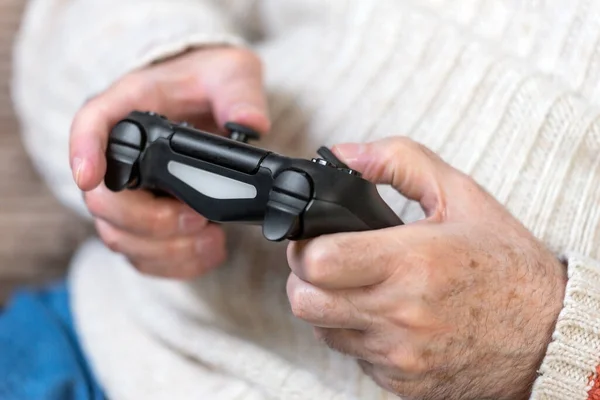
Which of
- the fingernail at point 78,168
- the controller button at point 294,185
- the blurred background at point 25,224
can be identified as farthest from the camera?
the blurred background at point 25,224

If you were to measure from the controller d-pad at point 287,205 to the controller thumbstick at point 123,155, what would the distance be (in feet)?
0.41

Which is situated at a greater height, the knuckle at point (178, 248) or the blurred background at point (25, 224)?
the knuckle at point (178, 248)

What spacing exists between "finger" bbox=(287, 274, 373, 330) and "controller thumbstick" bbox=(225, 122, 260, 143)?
0.51 ft

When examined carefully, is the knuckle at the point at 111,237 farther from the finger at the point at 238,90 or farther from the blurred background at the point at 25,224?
the blurred background at the point at 25,224

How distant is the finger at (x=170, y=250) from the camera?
579mm

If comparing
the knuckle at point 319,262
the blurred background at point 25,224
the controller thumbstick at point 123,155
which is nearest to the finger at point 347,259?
the knuckle at point 319,262

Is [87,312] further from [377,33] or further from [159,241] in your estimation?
[377,33]

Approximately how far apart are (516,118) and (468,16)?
11 centimetres

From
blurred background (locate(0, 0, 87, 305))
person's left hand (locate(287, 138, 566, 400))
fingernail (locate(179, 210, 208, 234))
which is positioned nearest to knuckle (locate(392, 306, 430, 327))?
person's left hand (locate(287, 138, 566, 400))

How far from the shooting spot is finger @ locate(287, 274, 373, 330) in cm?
39

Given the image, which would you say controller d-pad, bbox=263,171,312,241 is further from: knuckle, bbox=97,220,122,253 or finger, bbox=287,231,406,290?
knuckle, bbox=97,220,122,253

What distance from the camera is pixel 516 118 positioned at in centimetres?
57

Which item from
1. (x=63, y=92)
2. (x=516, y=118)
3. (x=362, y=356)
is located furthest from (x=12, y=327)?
(x=516, y=118)

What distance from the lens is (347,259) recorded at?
369 millimetres
